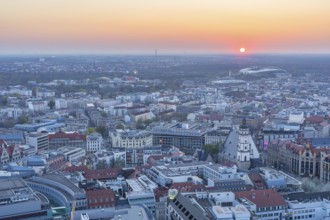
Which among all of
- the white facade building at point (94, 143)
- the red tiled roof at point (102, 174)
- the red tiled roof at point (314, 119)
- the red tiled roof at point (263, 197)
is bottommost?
the white facade building at point (94, 143)

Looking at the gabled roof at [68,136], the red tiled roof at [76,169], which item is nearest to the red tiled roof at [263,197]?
the red tiled roof at [76,169]

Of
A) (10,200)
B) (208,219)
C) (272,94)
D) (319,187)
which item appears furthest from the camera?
(272,94)

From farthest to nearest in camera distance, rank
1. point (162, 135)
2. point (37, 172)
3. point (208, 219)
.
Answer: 1. point (162, 135)
2. point (37, 172)
3. point (208, 219)

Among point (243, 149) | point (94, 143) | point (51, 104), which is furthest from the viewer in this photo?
point (51, 104)

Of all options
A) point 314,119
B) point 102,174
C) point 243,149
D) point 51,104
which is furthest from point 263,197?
point 51,104

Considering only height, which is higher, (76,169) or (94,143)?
(76,169)

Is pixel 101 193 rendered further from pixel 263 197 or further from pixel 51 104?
pixel 51 104

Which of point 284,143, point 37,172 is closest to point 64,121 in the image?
point 37,172

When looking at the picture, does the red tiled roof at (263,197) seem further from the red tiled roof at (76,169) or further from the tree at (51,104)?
the tree at (51,104)

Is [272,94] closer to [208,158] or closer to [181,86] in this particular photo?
[181,86]
